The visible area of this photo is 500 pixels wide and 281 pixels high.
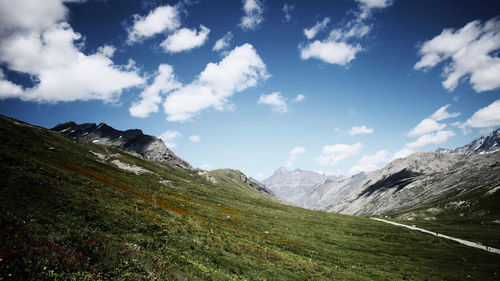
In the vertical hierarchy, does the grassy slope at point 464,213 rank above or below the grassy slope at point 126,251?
above

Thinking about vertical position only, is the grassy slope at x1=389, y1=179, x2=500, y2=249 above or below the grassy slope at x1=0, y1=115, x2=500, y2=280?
above

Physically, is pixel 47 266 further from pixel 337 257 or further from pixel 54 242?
pixel 337 257

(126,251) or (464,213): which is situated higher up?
(464,213)

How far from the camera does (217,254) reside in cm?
2348

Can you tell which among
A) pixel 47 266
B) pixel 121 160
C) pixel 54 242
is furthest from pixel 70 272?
pixel 121 160

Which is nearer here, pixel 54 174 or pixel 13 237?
pixel 13 237

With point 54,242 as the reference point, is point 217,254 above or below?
below

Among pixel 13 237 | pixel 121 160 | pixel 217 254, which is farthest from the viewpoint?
pixel 121 160

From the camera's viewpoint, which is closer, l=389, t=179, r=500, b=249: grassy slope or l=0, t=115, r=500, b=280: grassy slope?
l=0, t=115, r=500, b=280: grassy slope

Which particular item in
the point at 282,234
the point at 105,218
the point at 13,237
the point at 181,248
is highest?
the point at 13,237

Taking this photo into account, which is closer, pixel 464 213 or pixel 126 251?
pixel 126 251

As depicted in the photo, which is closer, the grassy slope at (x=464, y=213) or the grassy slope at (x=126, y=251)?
the grassy slope at (x=126, y=251)

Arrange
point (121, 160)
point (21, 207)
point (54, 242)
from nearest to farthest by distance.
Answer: point (54, 242) → point (21, 207) → point (121, 160)

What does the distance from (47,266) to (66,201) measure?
1378 cm
